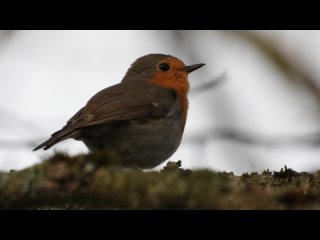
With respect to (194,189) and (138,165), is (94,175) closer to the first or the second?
(194,189)

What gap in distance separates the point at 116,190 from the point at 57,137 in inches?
83.4

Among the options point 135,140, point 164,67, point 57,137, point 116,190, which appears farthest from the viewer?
point 164,67

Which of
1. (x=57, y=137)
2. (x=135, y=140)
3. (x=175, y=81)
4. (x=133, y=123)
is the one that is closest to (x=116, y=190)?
(x=57, y=137)

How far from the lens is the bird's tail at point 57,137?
14.8ft

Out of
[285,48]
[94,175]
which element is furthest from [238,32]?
[94,175]

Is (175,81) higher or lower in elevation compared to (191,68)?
lower

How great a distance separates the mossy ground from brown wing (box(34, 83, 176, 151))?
1.65 m

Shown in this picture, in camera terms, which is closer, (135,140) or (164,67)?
(135,140)

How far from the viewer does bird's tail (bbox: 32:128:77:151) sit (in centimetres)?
452

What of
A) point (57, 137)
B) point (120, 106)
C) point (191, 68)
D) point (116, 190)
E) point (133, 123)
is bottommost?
point (116, 190)

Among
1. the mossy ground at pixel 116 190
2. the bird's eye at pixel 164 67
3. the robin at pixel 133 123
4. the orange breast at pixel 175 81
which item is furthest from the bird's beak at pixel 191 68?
the mossy ground at pixel 116 190

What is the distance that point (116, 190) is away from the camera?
2617mm

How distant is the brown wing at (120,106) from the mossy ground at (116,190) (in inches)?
64.8

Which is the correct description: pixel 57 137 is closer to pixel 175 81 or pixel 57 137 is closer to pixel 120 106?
pixel 120 106
